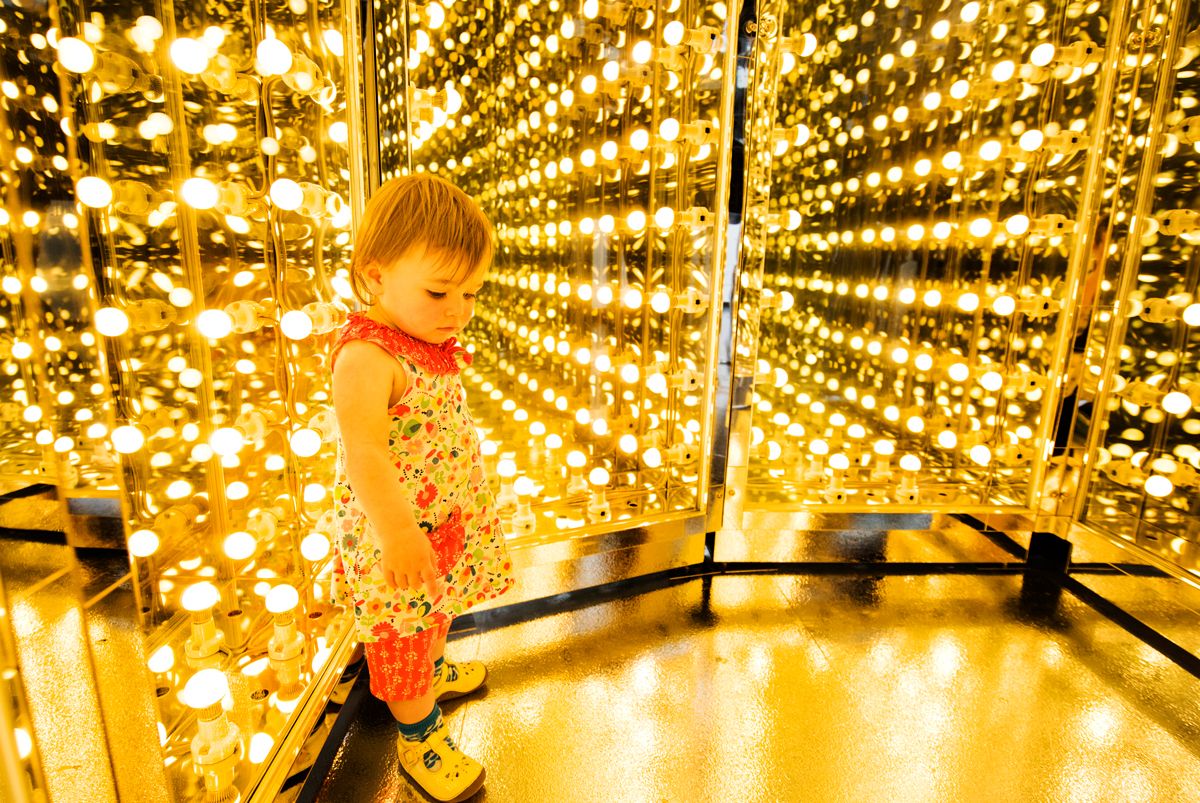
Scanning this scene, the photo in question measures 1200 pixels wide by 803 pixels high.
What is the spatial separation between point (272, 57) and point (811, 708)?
1396 millimetres

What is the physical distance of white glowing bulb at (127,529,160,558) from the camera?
2.18 ft

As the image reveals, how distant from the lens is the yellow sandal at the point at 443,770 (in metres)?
1.02

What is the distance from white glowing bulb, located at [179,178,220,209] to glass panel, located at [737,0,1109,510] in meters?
1.15

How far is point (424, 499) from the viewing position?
95cm

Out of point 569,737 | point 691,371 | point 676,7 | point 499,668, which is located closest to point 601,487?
point 691,371

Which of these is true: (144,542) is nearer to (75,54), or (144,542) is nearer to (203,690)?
(203,690)

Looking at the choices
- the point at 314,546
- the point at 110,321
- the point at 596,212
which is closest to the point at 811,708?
the point at 314,546

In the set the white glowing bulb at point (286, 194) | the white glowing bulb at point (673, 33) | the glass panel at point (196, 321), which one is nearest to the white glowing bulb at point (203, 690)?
the glass panel at point (196, 321)

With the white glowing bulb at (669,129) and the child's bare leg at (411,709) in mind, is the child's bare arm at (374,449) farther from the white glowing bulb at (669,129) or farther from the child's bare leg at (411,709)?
the white glowing bulb at (669,129)

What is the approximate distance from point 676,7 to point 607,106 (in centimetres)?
25

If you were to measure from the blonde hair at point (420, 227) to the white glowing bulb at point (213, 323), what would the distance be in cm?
17

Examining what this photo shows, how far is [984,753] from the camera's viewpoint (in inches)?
45.8

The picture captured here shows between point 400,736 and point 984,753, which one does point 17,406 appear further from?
→ point 984,753

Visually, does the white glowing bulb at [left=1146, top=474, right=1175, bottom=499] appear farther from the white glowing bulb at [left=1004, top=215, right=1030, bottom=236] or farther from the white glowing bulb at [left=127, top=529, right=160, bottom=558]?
the white glowing bulb at [left=127, top=529, right=160, bottom=558]
